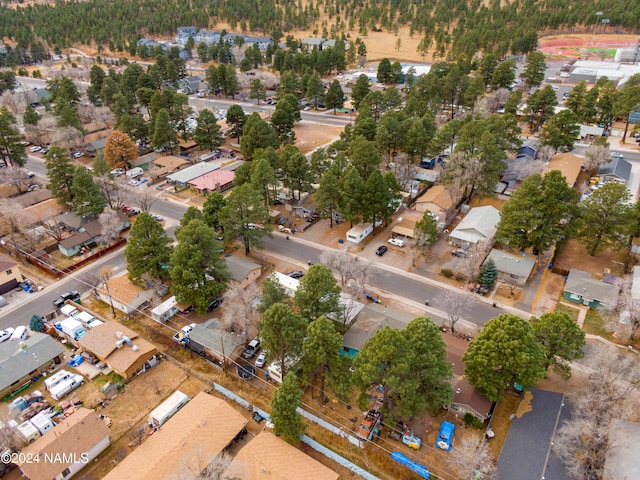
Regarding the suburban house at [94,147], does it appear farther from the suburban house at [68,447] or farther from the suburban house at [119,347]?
the suburban house at [68,447]

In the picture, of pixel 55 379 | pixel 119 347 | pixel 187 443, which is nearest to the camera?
pixel 187 443

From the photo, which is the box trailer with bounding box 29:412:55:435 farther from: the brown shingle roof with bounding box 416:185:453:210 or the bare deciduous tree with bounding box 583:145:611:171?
the bare deciduous tree with bounding box 583:145:611:171

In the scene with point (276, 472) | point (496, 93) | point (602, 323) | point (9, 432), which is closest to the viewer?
point (276, 472)

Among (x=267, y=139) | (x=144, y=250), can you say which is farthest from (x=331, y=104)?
(x=144, y=250)

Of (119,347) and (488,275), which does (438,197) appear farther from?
(119,347)

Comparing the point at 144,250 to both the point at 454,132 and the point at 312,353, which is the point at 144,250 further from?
the point at 454,132

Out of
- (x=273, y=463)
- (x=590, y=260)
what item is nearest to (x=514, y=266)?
(x=590, y=260)

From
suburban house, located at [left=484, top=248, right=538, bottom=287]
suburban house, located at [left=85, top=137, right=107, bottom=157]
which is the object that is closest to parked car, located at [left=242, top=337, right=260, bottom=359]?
suburban house, located at [left=484, top=248, right=538, bottom=287]
